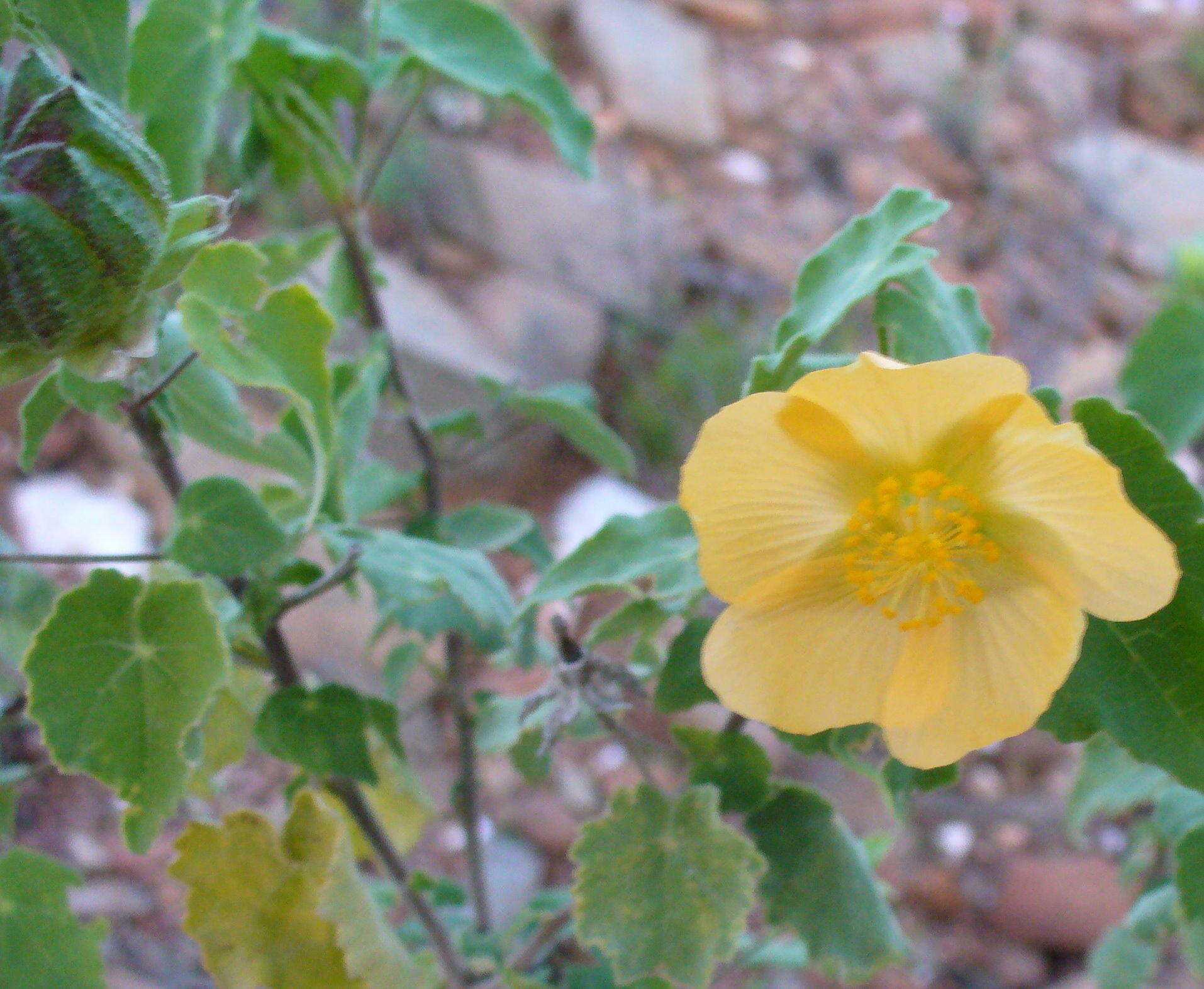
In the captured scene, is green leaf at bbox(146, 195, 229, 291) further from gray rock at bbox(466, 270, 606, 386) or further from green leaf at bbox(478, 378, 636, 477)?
gray rock at bbox(466, 270, 606, 386)

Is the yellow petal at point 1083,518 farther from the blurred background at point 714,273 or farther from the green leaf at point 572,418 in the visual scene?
the blurred background at point 714,273

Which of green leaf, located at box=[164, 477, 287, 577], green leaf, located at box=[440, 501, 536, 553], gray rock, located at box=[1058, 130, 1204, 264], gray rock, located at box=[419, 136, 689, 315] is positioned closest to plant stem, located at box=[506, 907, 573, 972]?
green leaf, located at box=[440, 501, 536, 553]

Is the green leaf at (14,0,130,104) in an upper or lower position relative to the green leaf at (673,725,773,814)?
upper

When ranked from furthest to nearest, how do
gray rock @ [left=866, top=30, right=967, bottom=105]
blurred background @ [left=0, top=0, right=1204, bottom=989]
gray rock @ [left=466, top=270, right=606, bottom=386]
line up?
gray rock @ [left=866, top=30, right=967, bottom=105], gray rock @ [left=466, top=270, right=606, bottom=386], blurred background @ [left=0, top=0, right=1204, bottom=989]

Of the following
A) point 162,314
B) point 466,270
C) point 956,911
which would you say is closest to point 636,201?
point 466,270

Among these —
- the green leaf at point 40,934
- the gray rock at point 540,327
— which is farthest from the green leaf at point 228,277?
the gray rock at point 540,327

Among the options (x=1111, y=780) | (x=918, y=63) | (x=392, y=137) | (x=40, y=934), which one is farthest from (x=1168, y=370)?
(x=918, y=63)
